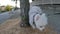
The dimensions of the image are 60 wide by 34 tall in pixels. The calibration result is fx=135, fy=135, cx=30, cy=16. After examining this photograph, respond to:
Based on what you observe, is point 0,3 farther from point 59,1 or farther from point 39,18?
point 39,18

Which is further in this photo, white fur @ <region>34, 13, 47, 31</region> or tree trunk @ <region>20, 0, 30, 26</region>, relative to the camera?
Answer: tree trunk @ <region>20, 0, 30, 26</region>

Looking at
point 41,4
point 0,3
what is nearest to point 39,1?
point 41,4

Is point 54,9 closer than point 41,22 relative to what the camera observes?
No

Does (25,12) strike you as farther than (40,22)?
Yes

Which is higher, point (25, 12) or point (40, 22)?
point (25, 12)

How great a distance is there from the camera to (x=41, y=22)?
4758 mm

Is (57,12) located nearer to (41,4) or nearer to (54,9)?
(54,9)

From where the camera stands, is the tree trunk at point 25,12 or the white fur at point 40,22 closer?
the white fur at point 40,22

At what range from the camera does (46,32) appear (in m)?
4.83

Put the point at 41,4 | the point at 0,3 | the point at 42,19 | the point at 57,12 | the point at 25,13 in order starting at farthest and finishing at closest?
the point at 0,3 → the point at 41,4 → the point at 57,12 → the point at 25,13 → the point at 42,19

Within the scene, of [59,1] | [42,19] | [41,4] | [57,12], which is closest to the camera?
[42,19]

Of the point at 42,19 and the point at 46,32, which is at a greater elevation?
the point at 42,19

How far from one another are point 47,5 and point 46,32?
13.3 feet

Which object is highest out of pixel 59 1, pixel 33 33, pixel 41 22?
pixel 59 1
